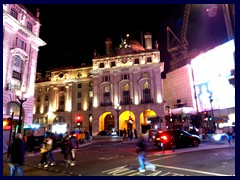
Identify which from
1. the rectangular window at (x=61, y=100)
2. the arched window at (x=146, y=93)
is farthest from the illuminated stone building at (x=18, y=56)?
the arched window at (x=146, y=93)

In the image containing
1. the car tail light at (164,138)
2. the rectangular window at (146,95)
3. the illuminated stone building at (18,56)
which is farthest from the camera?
the rectangular window at (146,95)

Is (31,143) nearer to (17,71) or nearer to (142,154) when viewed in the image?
(142,154)

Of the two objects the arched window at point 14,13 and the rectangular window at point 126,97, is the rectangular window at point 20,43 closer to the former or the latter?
the arched window at point 14,13

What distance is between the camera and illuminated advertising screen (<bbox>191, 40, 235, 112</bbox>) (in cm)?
3950

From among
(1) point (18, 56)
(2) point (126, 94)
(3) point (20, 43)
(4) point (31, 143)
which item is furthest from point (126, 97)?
(4) point (31, 143)

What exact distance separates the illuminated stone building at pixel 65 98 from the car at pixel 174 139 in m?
37.3

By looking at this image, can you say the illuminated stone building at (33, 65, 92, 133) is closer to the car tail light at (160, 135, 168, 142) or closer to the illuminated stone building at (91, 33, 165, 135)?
the illuminated stone building at (91, 33, 165, 135)

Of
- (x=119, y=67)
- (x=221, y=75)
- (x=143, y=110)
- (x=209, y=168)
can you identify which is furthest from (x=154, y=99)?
(x=209, y=168)

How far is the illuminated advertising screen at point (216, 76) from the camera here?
39.5m

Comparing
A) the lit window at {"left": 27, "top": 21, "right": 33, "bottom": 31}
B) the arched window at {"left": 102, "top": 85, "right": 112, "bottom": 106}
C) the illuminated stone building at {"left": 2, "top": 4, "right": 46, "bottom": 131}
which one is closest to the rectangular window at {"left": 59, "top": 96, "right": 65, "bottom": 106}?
the arched window at {"left": 102, "top": 85, "right": 112, "bottom": 106}

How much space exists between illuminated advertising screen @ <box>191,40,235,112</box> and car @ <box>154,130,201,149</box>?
834 inches

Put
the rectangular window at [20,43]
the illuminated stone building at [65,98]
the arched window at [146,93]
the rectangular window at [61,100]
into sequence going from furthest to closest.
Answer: the rectangular window at [61,100]
the illuminated stone building at [65,98]
the arched window at [146,93]
the rectangular window at [20,43]

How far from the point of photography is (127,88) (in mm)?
49156

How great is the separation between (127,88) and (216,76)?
19802mm
